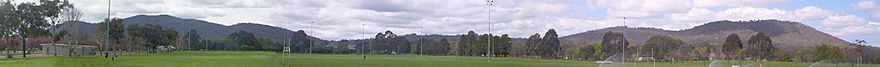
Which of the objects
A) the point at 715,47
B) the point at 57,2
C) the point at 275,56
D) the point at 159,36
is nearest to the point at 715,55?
the point at 715,47

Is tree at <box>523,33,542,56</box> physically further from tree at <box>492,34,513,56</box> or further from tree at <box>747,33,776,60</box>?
tree at <box>747,33,776,60</box>

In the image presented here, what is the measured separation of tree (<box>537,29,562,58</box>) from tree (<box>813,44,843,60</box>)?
760cm

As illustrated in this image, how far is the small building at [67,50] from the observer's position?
103 ft

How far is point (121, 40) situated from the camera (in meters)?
43.9

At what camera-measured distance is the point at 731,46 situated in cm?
2609

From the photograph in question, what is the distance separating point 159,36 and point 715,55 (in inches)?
970

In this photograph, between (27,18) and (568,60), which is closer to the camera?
(568,60)

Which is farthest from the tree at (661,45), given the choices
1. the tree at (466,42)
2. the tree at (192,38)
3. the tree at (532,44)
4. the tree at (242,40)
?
the tree at (192,38)

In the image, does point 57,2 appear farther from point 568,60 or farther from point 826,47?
point 826,47

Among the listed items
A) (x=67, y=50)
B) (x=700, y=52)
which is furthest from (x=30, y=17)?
(x=700, y=52)

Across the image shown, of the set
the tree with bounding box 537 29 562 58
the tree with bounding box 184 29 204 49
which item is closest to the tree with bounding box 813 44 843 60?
the tree with bounding box 537 29 562 58

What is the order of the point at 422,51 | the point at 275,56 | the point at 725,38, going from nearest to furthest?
the point at 275,56, the point at 725,38, the point at 422,51

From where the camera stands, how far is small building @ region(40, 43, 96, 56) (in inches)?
1231

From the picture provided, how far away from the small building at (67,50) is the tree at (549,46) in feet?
44.3
